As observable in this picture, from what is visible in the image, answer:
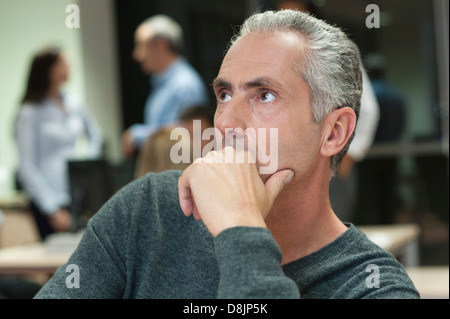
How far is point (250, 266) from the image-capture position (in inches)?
32.7

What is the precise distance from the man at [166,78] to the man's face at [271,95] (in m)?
1.46

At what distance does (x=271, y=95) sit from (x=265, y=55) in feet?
0.21

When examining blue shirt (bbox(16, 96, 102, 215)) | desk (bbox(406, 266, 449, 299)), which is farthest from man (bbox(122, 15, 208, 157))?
desk (bbox(406, 266, 449, 299))

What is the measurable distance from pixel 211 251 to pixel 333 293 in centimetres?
21

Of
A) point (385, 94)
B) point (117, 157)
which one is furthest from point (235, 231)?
point (117, 157)

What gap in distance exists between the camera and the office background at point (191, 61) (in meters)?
4.47

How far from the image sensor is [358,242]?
3.41 feet

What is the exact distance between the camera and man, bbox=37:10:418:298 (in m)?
0.91

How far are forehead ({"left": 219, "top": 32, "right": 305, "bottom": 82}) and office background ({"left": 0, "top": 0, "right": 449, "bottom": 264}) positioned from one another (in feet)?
9.04
